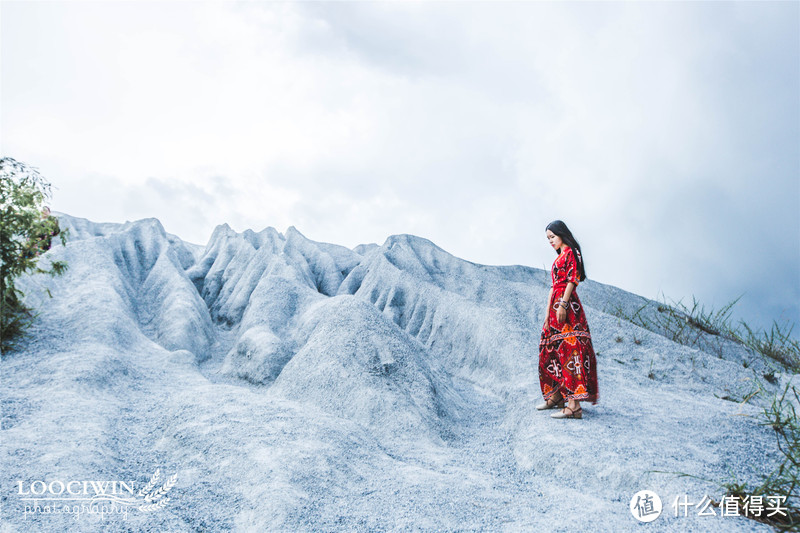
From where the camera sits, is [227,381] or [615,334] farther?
[615,334]

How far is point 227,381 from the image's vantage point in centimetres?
862

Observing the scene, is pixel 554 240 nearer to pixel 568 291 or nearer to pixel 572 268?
pixel 572 268

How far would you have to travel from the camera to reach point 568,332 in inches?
205

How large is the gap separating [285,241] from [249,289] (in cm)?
652

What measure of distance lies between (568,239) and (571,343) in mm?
1135

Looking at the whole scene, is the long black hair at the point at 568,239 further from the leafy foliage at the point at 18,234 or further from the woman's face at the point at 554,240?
the leafy foliage at the point at 18,234

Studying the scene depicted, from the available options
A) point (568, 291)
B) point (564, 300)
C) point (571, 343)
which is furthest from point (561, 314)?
point (571, 343)

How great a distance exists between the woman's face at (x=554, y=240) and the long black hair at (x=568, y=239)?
0.11 ft

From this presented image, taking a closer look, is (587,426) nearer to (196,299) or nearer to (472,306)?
(472,306)

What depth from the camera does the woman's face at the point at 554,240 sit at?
5270mm

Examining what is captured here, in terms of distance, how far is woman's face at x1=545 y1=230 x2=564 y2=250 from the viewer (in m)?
5.27

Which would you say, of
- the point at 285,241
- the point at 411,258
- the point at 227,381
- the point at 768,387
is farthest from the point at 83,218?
the point at 768,387

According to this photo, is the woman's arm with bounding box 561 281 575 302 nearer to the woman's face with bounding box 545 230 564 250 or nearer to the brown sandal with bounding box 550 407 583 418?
the woman's face with bounding box 545 230 564 250

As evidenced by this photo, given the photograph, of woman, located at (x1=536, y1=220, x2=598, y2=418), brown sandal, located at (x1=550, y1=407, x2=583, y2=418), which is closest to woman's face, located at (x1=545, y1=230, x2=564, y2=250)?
woman, located at (x1=536, y1=220, x2=598, y2=418)
